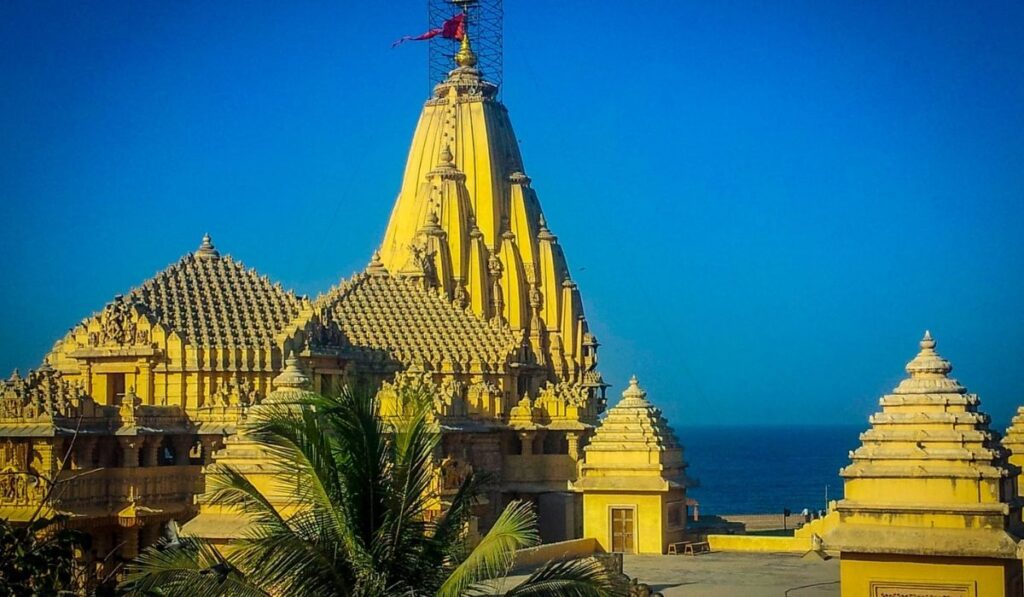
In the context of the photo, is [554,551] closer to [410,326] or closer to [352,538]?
[352,538]

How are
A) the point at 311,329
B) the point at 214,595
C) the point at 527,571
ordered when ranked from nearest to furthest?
the point at 214,595 → the point at 527,571 → the point at 311,329

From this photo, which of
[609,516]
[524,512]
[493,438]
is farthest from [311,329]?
[524,512]

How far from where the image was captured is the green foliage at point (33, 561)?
21.6 m

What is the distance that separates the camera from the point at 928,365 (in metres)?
31.9

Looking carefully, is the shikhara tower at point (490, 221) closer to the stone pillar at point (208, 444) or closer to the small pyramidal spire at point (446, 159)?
the small pyramidal spire at point (446, 159)

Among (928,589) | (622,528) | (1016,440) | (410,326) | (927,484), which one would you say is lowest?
(928,589)

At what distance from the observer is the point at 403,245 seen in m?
75.6

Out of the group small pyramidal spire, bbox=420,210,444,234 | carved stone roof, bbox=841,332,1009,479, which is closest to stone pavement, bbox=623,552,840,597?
carved stone roof, bbox=841,332,1009,479

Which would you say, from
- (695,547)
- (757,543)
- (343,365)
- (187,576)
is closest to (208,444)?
(343,365)

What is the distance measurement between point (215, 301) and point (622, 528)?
1423cm

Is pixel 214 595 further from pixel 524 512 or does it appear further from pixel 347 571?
pixel 524 512

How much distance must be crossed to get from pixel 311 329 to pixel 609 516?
38.1 ft

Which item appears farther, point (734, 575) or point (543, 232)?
point (543, 232)

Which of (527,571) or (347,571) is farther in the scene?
(527,571)
